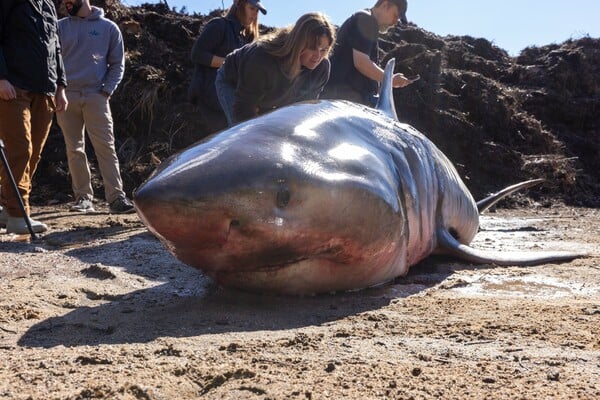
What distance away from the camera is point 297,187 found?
261 cm

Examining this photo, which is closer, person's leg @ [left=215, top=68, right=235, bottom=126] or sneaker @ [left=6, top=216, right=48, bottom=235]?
sneaker @ [left=6, top=216, right=48, bottom=235]

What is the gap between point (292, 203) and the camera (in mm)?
2578

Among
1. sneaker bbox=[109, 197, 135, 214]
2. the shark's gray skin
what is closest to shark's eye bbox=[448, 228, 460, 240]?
the shark's gray skin

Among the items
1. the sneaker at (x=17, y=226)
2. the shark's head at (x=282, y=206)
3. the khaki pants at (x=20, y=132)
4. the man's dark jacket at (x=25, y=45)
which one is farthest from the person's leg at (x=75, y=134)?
the shark's head at (x=282, y=206)

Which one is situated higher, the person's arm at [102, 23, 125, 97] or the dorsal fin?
the person's arm at [102, 23, 125, 97]

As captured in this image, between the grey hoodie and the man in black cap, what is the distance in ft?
6.99

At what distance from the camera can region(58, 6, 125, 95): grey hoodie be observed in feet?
20.8

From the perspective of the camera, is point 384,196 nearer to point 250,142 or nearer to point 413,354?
point 250,142

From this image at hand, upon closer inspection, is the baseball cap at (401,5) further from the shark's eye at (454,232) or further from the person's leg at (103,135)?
the person's leg at (103,135)

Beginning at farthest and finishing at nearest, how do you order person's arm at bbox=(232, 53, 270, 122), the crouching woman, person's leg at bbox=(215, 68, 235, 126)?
person's leg at bbox=(215, 68, 235, 126) → person's arm at bbox=(232, 53, 270, 122) → the crouching woman

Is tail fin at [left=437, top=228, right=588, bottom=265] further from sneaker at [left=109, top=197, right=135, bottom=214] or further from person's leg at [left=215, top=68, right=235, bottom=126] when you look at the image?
sneaker at [left=109, top=197, right=135, bottom=214]

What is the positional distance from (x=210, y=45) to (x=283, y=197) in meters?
3.65

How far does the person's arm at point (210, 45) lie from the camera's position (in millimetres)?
5840

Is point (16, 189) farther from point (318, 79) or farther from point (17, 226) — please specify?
point (318, 79)
